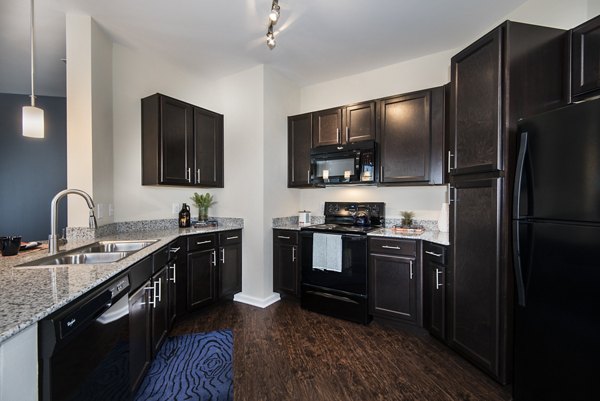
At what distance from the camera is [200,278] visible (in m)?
2.81

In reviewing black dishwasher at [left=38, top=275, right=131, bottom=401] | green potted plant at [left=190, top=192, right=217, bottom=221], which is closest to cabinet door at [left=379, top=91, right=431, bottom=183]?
green potted plant at [left=190, top=192, right=217, bottom=221]

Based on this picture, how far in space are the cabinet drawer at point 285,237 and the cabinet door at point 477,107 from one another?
5.88 ft

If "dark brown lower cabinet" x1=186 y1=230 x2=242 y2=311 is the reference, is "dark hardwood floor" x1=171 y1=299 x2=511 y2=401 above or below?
below

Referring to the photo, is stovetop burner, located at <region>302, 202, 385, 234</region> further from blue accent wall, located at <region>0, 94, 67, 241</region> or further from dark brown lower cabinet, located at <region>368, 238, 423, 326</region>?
blue accent wall, located at <region>0, 94, 67, 241</region>

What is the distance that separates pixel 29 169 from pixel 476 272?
18.5ft

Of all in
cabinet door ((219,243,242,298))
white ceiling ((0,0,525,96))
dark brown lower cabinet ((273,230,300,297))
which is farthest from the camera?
dark brown lower cabinet ((273,230,300,297))

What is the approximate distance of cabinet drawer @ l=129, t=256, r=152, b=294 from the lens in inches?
62.9

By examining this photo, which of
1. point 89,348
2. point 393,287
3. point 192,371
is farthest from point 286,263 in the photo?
point 89,348

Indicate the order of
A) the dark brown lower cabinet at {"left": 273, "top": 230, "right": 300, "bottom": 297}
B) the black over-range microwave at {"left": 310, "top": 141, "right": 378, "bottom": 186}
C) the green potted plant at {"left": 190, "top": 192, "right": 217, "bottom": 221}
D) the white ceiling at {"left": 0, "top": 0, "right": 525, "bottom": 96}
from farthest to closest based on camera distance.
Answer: the green potted plant at {"left": 190, "top": 192, "right": 217, "bottom": 221}, the dark brown lower cabinet at {"left": 273, "top": 230, "right": 300, "bottom": 297}, the black over-range microwave at {"left": 310, "top": 141, "right": 378, "bottom": 186}, the white ceiling at {"left": 0, "top": 0, "right": 525, "bottom": 96}

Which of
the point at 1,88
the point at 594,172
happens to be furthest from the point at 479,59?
the point at 1,88

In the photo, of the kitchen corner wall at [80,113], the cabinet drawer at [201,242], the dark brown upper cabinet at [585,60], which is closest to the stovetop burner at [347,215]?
the cabinet drawer at [201,242]

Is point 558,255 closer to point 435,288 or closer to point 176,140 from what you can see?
point 435,288

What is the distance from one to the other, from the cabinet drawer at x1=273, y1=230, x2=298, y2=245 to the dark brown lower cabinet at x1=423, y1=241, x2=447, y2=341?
1423mm

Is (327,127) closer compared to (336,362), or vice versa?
(336,362)
